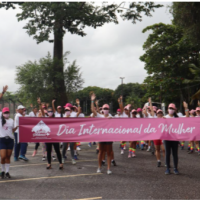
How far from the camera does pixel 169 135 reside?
7797 mm

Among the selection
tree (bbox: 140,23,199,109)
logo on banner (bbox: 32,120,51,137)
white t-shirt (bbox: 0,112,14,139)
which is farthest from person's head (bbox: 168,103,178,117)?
tree (bbox: 140,23,199,109)

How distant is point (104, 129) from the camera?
8.00 metres

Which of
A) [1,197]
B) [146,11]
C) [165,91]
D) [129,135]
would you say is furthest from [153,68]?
[1,197]

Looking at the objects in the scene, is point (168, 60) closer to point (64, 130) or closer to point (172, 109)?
point (172, 109)

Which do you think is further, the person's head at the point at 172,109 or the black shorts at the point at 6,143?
the person's head at the point at 172,109

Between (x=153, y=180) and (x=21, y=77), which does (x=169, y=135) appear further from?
(x=21, y=77)

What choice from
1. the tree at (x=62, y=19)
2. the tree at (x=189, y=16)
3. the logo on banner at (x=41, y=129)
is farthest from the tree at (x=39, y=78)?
the logo on banner at (x=41, y=129)

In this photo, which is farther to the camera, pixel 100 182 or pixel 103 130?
pixel 103 130

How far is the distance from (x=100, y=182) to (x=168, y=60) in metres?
28.6

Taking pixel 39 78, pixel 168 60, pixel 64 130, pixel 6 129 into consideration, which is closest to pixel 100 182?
pixel 64 130

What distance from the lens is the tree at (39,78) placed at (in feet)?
67.7

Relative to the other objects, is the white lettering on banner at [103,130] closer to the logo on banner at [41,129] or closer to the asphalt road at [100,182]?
the logo on banner at [41,129]

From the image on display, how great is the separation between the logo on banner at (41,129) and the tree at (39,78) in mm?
13065

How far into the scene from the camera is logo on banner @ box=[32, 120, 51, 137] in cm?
788
